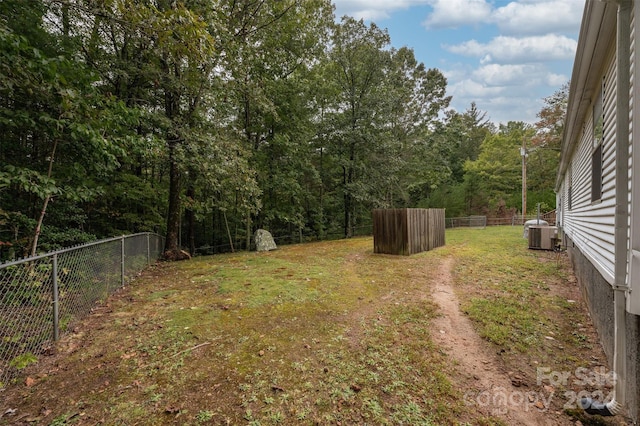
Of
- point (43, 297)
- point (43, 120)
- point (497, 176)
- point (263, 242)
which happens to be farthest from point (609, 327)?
point (497, 176)

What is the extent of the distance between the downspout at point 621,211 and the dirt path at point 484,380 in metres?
→ 0.40

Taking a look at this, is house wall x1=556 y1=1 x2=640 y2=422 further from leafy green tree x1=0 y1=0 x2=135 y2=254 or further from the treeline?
leafy green tree x1=0 y1=0 x2=135 y2=254

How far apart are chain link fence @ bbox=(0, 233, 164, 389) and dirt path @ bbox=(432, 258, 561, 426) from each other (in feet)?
13.4

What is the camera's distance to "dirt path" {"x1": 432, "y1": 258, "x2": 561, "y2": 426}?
218cm

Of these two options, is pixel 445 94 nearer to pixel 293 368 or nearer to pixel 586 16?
pixel 586 16

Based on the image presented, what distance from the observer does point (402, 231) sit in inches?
351

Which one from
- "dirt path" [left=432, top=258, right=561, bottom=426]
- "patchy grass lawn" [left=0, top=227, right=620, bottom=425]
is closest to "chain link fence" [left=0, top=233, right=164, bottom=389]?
"patchy grass lawn" [left=0, top=227, right=620, bottom=425]

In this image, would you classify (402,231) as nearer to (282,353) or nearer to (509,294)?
(509,294)

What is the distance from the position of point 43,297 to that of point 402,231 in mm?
8197

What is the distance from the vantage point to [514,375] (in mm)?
2670

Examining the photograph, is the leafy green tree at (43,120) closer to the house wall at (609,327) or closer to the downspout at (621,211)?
the downspout at (621,211)

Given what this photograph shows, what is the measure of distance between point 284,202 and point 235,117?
198 inches

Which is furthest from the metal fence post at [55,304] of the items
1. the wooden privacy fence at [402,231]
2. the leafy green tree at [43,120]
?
the wooden privacy fence at [402,231]

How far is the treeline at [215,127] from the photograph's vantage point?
4367mm
